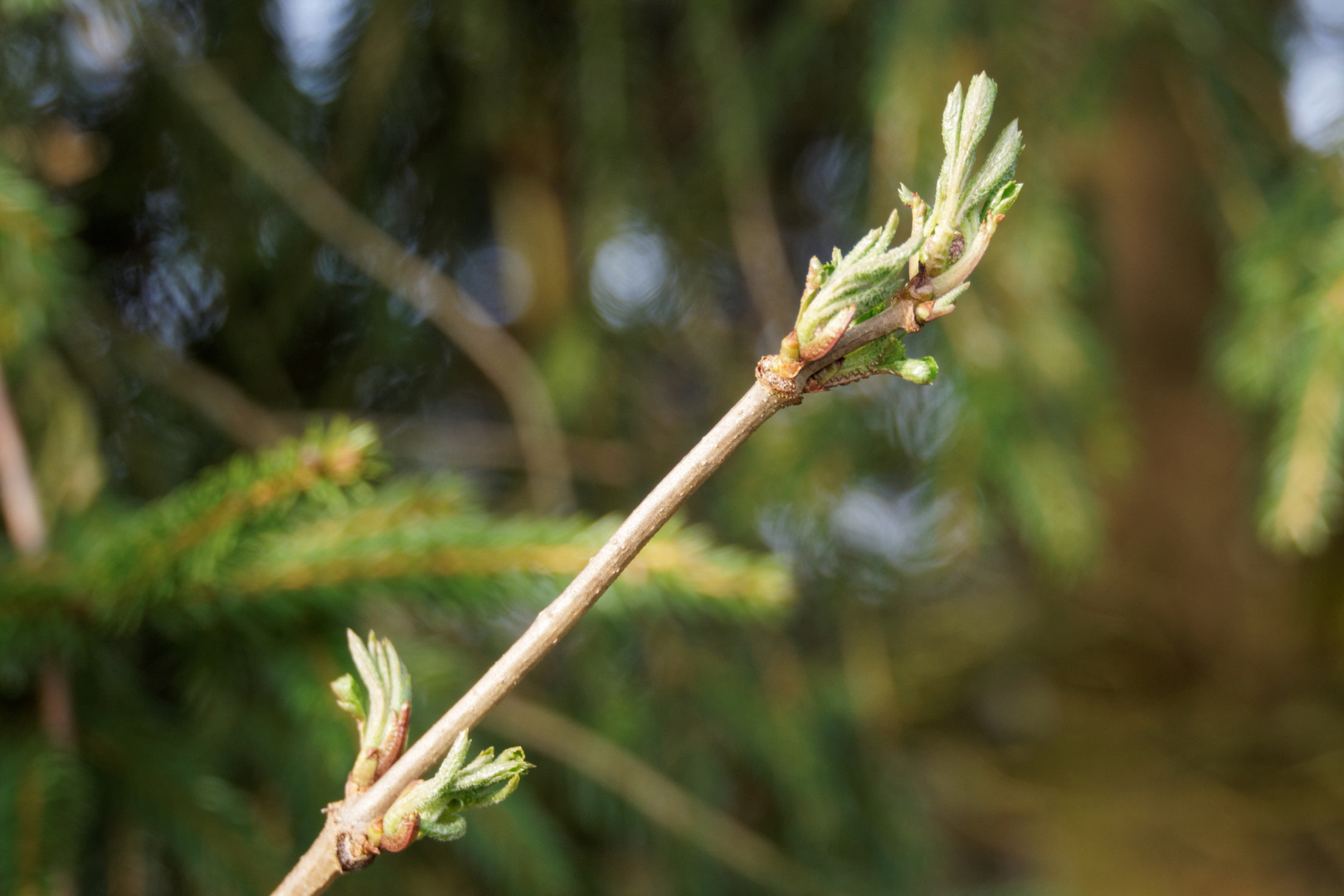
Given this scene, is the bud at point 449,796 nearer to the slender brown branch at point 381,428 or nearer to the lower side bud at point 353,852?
the lower side bud at point 353,852

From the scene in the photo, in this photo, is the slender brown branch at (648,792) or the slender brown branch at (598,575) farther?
the slender brown branch at (648,792)

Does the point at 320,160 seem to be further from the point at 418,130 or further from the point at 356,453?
the point at 356,453

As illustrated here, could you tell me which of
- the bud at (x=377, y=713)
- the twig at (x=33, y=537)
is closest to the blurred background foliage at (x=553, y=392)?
the twig at (x=33, y=537)

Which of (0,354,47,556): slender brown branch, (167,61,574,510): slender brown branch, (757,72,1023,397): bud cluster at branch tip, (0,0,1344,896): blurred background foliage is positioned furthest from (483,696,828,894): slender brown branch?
(757,72,1023,397): bud cluster at branch tip

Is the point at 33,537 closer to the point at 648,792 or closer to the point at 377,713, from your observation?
the point at 377,713

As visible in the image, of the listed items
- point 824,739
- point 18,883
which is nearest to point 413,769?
point 18,883

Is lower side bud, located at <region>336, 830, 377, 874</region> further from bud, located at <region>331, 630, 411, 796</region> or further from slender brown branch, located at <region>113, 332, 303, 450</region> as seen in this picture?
slender brown branch, located at <region>113, 332, 303, 450</region>

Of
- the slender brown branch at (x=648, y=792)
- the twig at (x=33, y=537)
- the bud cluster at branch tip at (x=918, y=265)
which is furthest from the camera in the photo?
the slender brown branch at (x=648, y=792)
